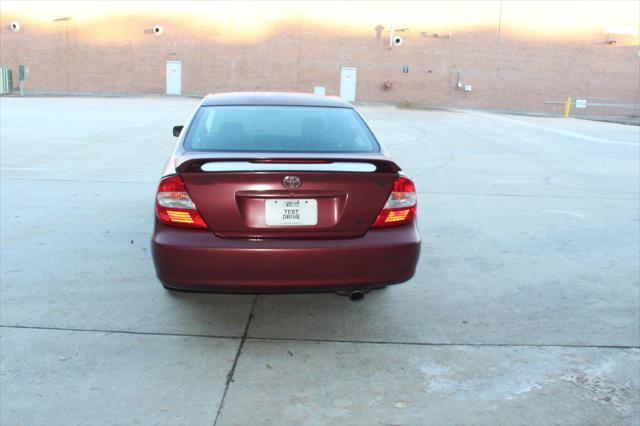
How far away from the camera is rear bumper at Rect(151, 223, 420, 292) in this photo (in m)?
3.62

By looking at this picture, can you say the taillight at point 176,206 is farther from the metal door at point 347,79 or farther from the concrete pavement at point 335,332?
the metal door at point 347,79

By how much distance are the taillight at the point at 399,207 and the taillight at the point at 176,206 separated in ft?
3.52

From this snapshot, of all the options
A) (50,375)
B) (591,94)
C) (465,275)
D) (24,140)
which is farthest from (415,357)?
(591,94)

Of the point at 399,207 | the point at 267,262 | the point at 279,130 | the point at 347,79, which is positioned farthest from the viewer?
the point at 347,79

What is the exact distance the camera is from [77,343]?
3.81m

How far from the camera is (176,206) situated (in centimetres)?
372

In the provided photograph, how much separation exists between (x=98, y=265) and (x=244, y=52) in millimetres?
35572

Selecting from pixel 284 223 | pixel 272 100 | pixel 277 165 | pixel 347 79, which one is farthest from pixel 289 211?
pixel 347 79

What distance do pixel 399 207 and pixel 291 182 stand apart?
2.34ft

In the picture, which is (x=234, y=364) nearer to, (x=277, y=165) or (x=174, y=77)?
(x=277, y=165)

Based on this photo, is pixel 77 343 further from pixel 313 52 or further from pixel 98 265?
pixel 313 52

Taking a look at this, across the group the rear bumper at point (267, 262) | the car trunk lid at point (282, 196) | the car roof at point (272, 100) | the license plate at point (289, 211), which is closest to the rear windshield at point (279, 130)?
the car roof at point (272, 100)

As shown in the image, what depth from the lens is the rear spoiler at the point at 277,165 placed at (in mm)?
3699

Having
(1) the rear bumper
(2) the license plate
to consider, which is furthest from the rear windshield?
(1) the rear bumper
